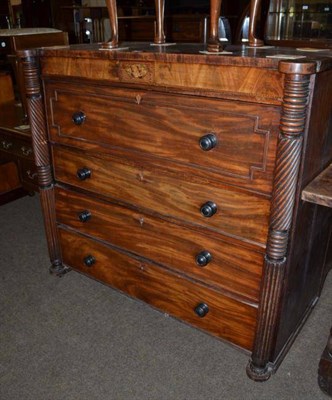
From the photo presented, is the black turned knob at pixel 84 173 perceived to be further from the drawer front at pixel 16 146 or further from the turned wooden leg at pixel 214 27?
the drawer front at pixel 16 146

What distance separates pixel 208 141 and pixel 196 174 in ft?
0.50

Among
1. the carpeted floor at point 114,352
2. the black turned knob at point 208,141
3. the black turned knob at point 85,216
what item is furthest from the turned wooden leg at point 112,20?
the carpeted floor at point 114,352

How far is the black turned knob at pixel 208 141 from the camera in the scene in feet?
4.25

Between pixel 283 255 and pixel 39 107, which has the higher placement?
pixel 39 107

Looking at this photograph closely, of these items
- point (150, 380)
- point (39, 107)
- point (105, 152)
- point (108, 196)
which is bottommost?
point (150, 380)

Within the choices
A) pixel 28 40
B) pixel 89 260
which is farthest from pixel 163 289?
pixel 28 40

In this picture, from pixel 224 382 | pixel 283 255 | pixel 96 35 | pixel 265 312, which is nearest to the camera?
pixel 283 255

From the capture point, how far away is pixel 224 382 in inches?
61.1

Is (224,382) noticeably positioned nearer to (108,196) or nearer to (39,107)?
(108,196)

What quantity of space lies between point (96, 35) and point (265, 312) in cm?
532

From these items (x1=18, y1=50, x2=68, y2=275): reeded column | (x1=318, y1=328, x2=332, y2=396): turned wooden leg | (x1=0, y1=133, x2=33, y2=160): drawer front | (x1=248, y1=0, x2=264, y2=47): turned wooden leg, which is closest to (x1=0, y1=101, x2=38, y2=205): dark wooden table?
(x1=0, y1=133, x2=33, y2=160): drawer front

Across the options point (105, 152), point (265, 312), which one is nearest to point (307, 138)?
point (265, 312)

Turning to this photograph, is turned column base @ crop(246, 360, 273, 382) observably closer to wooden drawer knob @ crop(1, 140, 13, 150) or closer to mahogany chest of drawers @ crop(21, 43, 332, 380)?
mahogany chest of drawers @ crop(21, 43, 332, 380)

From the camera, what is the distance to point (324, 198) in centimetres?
121
